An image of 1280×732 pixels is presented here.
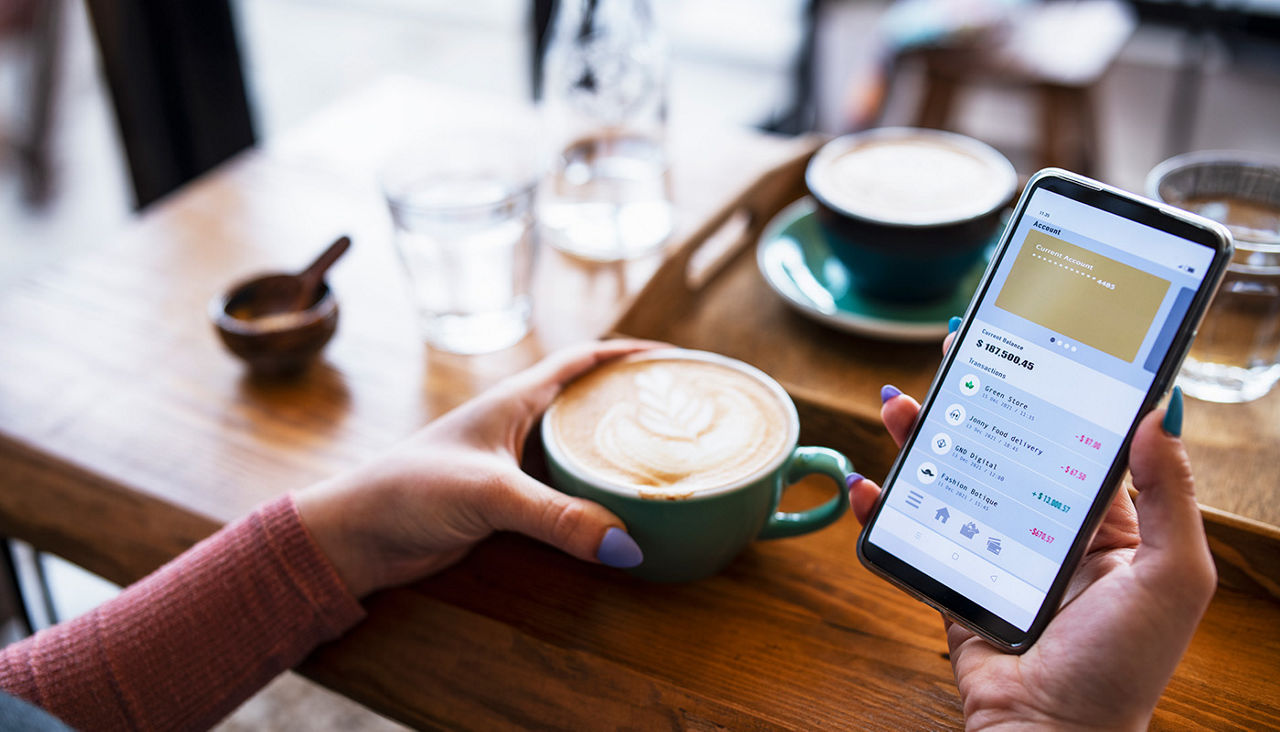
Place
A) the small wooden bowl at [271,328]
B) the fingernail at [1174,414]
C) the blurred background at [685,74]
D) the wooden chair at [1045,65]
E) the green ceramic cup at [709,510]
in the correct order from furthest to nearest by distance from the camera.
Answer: the wooden chair at [1045,65] → the blurred background at [685,74] → the small wooden bowl at [271,328] → the green ceramic cup at [709,510] → the fingernail at [1174,414]

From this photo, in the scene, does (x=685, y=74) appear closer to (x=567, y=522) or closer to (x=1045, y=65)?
(x=1045, y=65)


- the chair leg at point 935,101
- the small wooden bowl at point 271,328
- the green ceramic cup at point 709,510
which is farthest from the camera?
the chair leg at point 935,101

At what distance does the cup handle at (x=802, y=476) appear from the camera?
0.71 m

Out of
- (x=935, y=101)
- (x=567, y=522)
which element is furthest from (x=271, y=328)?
(x=935, y=101)

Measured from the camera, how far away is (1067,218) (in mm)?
604

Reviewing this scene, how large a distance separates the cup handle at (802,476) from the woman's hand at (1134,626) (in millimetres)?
170

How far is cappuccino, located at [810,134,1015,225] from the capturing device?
3.09ft

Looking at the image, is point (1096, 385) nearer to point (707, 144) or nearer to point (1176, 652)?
point (1176, 652)

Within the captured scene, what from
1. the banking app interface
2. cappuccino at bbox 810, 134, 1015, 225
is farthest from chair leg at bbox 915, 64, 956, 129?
the banking app interface

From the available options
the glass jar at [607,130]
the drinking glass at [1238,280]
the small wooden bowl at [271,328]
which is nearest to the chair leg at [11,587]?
the small wooden bowl at [271,328]

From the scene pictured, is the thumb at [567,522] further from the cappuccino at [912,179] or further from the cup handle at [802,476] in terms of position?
the cappuccino at [912,179]

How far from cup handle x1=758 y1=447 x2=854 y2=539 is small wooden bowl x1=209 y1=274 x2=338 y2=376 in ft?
1.62

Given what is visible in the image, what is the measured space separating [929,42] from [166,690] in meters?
2.10

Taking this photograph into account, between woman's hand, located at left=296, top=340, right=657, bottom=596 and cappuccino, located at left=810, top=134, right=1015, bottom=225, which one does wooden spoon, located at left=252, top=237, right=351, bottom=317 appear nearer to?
woman's hand, located at left=296, top=340, right=657, bottom=596
